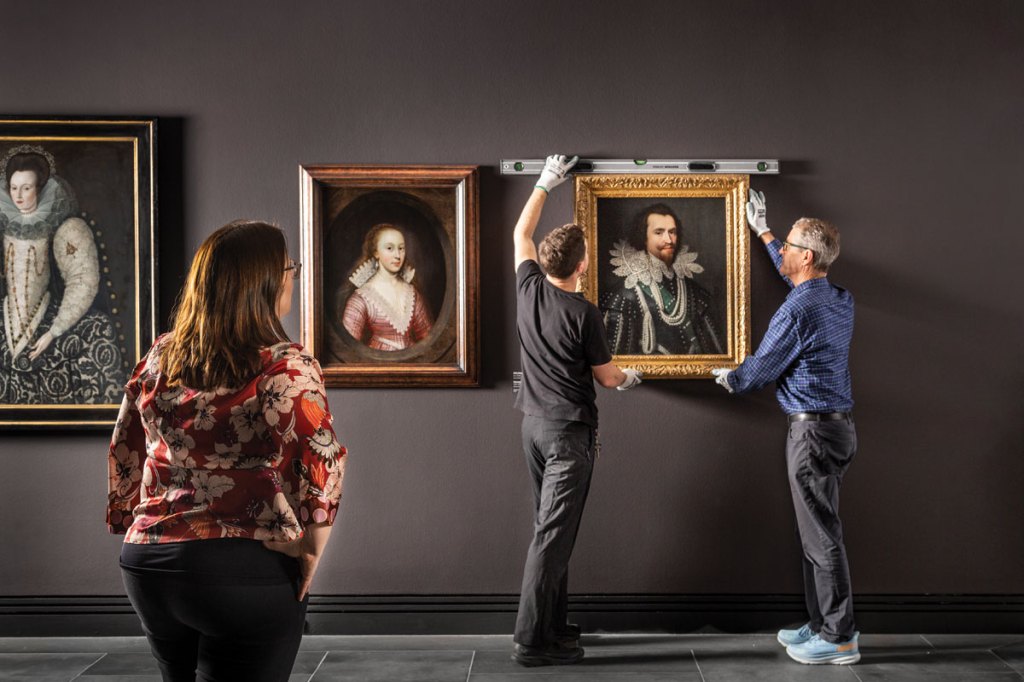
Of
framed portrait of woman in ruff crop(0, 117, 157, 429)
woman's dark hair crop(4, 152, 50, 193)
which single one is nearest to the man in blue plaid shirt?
framed portrait of woman in ruff crop(0, 117, 157, 429)

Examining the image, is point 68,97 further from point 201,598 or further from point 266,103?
point 201,598

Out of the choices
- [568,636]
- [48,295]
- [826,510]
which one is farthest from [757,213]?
Answer: [48,295]

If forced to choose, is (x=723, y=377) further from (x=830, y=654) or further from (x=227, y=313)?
(x=227, y=313)

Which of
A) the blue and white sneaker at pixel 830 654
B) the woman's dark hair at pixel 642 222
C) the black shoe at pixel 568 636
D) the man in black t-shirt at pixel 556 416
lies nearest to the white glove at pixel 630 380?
the man in black t-shirt at pixel 556 416

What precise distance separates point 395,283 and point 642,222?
107 centimetres

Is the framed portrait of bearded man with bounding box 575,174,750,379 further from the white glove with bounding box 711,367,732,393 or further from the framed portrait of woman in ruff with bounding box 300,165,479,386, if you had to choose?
the framed portrait of woman in ruff with bounding box 300,165,479,386

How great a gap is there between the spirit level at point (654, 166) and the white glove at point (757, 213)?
102 mm

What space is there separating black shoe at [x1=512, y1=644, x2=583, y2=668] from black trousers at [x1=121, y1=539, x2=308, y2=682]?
67.3 inches

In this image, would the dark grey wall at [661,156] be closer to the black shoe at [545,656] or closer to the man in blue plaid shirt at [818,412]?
the man in blue plaid shirt at [818,412]

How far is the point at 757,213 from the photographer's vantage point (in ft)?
11.1

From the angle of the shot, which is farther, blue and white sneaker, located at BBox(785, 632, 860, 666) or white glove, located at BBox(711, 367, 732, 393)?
white glove, located at BBox(711, 367, 732, 393)

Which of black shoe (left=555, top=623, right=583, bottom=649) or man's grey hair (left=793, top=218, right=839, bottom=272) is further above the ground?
man's grey hair (left=793, top=218, right=839, bottom=272)

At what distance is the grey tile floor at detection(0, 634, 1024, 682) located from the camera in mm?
2975

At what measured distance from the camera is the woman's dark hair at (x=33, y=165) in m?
3.38
